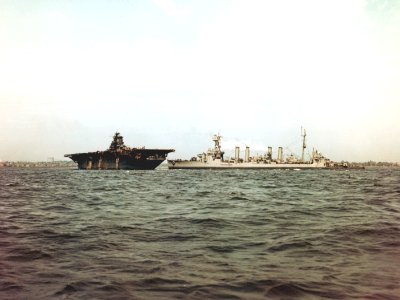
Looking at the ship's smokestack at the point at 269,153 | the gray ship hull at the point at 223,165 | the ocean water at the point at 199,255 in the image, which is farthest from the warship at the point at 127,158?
the ocean water at the point at 199,255

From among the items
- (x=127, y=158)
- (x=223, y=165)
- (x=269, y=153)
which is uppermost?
(x=269, y=153)

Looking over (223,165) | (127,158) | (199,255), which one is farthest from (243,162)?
(199,255)

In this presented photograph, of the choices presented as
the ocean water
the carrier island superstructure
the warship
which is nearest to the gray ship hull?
the carrier island superstructure

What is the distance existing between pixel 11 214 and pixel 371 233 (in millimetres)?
11310

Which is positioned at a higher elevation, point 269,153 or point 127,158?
point 269,153

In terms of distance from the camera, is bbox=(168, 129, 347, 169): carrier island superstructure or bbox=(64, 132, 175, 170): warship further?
bbox=(168, 129, 347, 169): carrier island superstructure

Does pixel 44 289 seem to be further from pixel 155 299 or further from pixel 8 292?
pixel 155 299

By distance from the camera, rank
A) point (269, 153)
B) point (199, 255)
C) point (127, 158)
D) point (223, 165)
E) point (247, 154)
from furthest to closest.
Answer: point (247, 154) → point (269, 153) → point (223, 165) → point (127, 158) → point (199, 255)

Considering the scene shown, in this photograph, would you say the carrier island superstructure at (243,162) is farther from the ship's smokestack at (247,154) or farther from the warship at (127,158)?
the warship at (127,158)

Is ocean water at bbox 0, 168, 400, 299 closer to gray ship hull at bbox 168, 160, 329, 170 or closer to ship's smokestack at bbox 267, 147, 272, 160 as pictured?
gray ship hull at bbox 168, 160, 329, 170

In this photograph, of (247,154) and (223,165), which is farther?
(247,154)

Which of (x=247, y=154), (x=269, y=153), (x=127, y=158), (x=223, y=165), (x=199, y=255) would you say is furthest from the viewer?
(x=247, y=154)

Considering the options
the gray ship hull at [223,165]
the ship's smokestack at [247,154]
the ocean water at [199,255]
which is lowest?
the ocean water at [199,255]

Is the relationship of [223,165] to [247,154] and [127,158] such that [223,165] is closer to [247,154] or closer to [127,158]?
[247,154]
